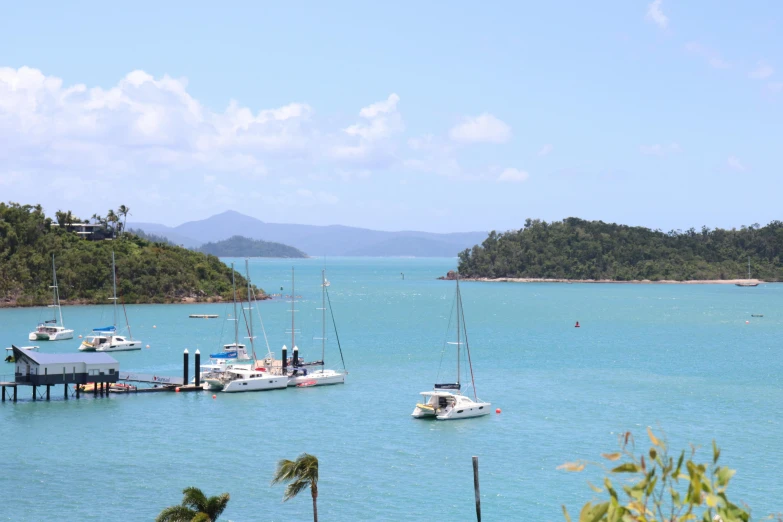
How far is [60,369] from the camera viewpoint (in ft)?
186

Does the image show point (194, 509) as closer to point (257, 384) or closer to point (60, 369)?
point (60, 369)

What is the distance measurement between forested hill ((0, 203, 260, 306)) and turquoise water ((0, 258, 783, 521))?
47399 millimetres

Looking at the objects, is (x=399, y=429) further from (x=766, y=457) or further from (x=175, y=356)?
(x=175, y=356)

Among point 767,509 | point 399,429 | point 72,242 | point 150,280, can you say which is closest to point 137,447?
point 399,429

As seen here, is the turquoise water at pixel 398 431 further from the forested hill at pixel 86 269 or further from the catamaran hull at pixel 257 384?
the forested hill at pixel 86 269

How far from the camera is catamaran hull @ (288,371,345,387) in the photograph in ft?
208

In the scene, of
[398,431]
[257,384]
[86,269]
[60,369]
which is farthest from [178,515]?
[86,269]

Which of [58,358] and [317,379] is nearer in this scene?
[58,358]

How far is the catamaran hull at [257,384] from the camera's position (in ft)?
200

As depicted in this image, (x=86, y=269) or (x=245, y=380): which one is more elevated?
(x=86, y=269)

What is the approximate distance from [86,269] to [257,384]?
9393 centimetres

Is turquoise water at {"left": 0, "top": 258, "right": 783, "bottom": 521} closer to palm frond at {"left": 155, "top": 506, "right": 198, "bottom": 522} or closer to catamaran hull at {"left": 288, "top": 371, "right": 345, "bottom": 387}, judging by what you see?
catamaran hull at {"left": 288, "top": 371, "right": 345, "bottom": 387}

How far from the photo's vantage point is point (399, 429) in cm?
4916

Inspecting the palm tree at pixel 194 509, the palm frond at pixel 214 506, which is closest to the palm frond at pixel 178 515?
the palm tree at pixel 194 509
